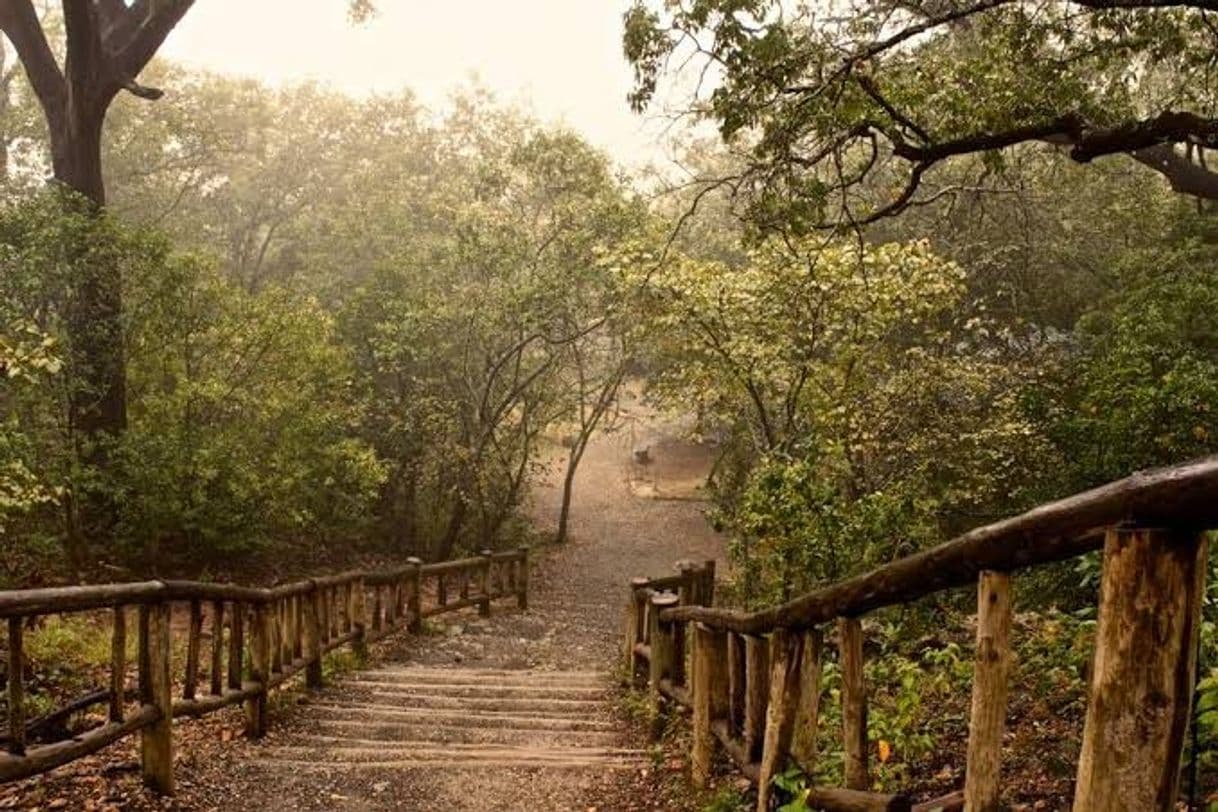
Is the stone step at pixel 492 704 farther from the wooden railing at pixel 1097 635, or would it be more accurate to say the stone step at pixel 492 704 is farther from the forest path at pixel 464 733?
the wooden railing at pixel 1097 635

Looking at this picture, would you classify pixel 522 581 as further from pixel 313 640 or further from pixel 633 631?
pixel 313 640

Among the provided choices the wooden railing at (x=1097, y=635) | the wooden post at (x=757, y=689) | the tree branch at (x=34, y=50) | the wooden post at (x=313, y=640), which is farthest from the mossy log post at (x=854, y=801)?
the tree branch at (x=34, y=50)

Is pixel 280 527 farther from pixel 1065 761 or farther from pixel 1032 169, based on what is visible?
pixel 1065 761

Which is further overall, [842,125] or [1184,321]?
[1184,321]

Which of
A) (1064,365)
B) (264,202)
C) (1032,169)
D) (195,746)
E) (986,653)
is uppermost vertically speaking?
(264,202)

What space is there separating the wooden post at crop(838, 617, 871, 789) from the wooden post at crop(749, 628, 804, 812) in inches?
15.8

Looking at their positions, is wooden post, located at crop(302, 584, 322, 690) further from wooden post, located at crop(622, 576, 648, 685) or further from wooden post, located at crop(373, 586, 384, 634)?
wooden post, located at crop(622, 576, 648, 685)

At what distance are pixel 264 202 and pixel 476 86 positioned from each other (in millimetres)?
6513

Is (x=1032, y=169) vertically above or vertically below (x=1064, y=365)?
above

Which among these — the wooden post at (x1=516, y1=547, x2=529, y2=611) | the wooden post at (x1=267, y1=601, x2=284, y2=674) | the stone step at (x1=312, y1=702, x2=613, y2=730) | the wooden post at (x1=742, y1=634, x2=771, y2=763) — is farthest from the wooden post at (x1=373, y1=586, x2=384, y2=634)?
the wooden post at (x1=742, y1=634, x2=771, y2=763)

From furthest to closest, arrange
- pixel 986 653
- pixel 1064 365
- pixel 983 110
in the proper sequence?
pixel 1064 365, pixel 983 110, pixel 986 653

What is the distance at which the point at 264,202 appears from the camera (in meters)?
24.9

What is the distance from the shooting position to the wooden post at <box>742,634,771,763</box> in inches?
161

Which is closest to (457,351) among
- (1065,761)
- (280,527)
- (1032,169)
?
(280,527)
